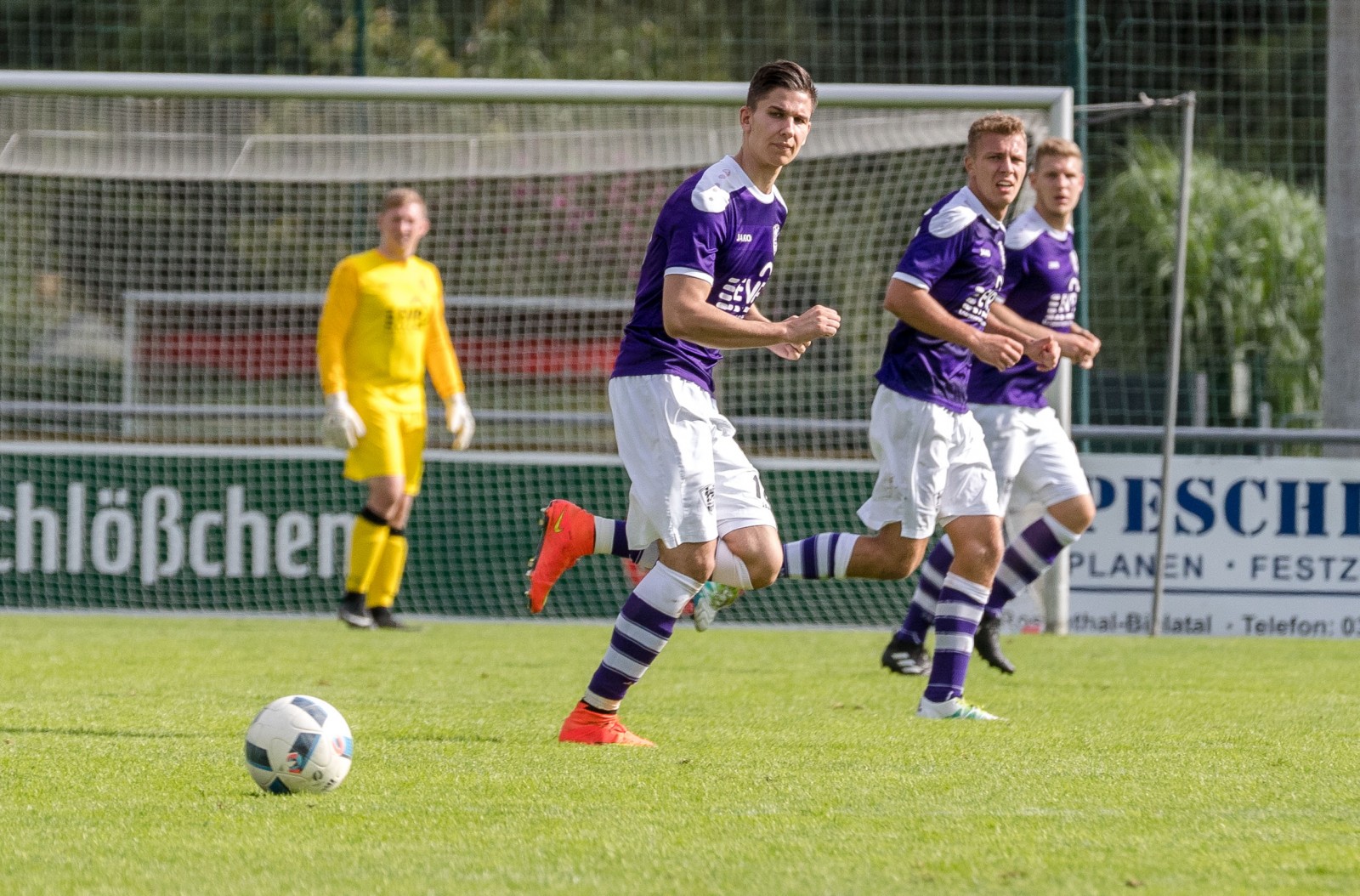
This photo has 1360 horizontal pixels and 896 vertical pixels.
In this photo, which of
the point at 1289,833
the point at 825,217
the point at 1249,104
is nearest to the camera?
the point at 1289,833

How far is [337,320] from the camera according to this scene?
927 cm

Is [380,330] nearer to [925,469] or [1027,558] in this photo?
[1027,558]

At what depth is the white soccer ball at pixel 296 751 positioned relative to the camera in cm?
428

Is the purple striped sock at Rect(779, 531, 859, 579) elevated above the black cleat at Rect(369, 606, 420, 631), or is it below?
above

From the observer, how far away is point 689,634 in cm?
994

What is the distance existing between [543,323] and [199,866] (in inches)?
334

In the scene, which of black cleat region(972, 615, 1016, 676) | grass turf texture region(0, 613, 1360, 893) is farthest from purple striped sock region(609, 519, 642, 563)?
black cleat region(972, 615, 1016, 676)

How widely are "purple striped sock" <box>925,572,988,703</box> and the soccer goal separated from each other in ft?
12.6

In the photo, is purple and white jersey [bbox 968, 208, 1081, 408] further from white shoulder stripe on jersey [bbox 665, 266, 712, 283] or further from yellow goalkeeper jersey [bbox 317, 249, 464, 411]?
yellow goalkeeper jersey [bbox 317, 249, 464, 411]

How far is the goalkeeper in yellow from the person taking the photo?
30.4ft

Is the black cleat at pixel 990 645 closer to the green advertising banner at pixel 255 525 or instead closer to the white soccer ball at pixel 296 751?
the green advertising banner at pixel 255 525

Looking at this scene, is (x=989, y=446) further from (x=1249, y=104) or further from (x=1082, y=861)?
(x=1249, y=104)

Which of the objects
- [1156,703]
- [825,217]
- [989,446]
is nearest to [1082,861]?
[1156,703]

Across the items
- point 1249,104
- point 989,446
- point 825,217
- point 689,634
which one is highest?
point 1249,104
